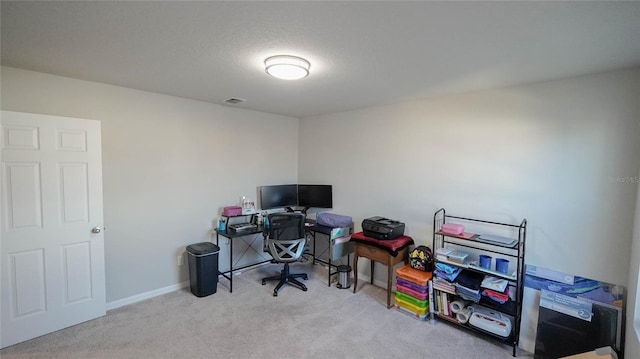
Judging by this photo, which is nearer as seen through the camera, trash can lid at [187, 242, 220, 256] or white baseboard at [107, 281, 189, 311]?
white baseboard at [107, 281, 189, 311]

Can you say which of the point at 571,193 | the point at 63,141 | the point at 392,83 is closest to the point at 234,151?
the point at 63,141

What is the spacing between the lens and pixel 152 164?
3.16 meters

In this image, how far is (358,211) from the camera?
3898 millimetres

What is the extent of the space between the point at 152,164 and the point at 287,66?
2124mm

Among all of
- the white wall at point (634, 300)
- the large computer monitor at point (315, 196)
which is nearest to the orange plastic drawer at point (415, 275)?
the white wall at point (634, 300)

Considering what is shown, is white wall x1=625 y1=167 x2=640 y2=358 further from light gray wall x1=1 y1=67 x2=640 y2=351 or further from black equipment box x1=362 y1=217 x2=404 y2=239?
black equipment box x1=362 y1=217 x2=404 y2=239

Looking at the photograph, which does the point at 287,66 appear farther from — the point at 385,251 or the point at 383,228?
the point at 385,251

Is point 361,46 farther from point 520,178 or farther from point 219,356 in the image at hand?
point 219,356

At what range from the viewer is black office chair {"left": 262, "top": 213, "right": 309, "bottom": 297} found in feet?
11.0

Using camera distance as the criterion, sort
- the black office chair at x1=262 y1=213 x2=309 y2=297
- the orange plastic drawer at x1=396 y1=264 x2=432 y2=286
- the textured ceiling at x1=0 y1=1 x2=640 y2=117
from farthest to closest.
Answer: the black office chair at x1=262 y1=213 x2=309 y2=297, the orange plastic drawer at x1=396 y1=264 x2=432 y2=286, the textured ceiling at x1=0 y1=1 x2=640 y2=117

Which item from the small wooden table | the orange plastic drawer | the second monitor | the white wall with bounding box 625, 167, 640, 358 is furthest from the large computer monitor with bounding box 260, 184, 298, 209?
the white wall with bounding box 625, 167, 640, 358

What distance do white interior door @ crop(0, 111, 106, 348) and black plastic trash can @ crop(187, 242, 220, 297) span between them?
32.9 inches

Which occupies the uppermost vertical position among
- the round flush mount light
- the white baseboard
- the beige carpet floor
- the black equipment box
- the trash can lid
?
the round flush mount light

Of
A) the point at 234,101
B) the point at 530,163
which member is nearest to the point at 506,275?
the point at 530,163
